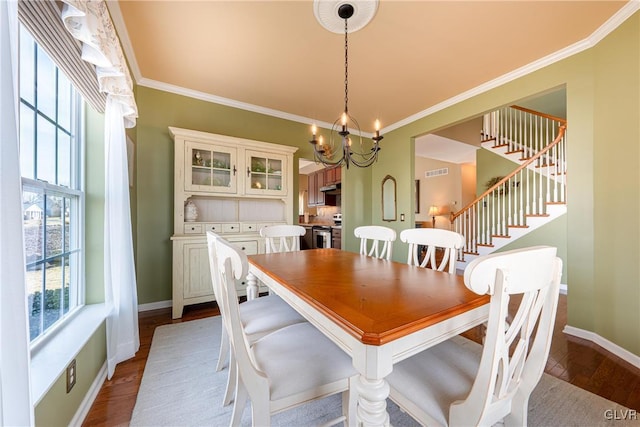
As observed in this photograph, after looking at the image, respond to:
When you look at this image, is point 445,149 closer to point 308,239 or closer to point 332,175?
point 332,175

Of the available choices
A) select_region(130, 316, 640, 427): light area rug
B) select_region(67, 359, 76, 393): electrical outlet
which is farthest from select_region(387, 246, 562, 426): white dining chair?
select_region(67, 359, 76, 393): electrical outlet

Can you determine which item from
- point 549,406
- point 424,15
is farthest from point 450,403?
point 424,15

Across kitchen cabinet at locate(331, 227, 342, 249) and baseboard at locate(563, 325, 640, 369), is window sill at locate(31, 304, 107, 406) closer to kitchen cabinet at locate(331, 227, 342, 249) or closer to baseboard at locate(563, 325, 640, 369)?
baseboard at locate(563, 325, 640, 369)

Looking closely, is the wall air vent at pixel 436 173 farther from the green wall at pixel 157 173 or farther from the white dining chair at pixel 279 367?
the white dining chair at pixel 279 367

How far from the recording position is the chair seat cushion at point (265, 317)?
139 centimetres

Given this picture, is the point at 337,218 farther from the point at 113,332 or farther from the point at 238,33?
the point at 113,332

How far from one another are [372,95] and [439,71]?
2.56 ft

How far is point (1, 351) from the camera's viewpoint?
23.5 inches

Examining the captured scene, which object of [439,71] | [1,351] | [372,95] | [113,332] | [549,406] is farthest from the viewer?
[372,95]

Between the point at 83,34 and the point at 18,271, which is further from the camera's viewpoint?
the point at 83,34

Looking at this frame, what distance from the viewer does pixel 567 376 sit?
1.64 m

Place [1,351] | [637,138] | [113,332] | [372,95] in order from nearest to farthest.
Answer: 1. [1,351]
2. [113,332]
3. [637,138]
4. [372,95]

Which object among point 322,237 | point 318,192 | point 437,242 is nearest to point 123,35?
point 437,242

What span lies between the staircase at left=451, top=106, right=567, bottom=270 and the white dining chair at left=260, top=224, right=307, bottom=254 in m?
3.54
